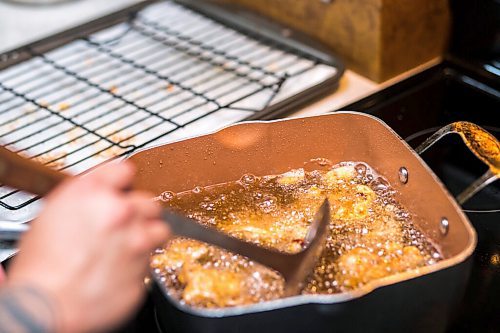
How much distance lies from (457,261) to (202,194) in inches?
11.9

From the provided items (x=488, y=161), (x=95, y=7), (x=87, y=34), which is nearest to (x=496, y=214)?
(x=488, y=161)

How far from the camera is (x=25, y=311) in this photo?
45 cm

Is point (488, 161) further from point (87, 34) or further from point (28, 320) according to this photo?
point (87, 34)

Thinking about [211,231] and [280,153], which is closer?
[211,231]

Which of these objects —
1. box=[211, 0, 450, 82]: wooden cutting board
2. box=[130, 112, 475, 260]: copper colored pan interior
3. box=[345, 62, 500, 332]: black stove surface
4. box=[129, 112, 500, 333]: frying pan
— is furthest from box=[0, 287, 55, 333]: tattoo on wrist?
box=[211, 0, 450, 82]: wooden cutting board

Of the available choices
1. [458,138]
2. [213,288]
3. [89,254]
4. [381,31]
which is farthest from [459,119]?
[89,254]

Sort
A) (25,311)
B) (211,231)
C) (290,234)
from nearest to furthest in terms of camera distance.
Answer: (25,311)
(211,231)
(290,234)

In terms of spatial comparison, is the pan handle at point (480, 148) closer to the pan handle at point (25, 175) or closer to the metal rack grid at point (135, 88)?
the metal rack grid at point (135, 88)

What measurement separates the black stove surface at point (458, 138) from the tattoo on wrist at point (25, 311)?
0.23 meters

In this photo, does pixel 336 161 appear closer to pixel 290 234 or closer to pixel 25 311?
pixel 290 234

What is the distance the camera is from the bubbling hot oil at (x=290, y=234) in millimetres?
617

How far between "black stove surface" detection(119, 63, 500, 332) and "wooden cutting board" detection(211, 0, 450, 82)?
35mm

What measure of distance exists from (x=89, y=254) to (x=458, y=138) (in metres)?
0.62

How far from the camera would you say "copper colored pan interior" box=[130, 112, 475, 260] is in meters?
0.71
